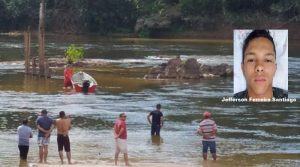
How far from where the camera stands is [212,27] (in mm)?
105188

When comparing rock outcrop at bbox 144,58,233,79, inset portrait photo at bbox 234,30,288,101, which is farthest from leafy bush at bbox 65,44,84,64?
inset portrait photo at bbox 234,30,288,101

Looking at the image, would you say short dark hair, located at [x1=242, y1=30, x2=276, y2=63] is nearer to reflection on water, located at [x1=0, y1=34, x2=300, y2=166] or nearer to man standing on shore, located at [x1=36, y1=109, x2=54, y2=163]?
reflection on water, located at [x1=0, y1=34, x2=300, y2=166]

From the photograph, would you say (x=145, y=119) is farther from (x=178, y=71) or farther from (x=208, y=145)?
(x=178, y=71)

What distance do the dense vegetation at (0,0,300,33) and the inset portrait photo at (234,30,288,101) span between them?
70660mm

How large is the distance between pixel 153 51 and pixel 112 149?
5179 centimetres

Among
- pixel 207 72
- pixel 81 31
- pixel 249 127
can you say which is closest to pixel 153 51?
pixel 207 72

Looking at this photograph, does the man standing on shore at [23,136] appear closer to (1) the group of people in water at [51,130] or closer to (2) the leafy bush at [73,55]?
(1) the group of people in water at [51,130]

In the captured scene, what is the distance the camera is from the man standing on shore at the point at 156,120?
2966 centimetres

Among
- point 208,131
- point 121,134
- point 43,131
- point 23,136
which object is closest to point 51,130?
point 43,131

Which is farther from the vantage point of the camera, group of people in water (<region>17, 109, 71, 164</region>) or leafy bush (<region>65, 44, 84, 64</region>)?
leafy bush (<region>65, 44, 84, 64</region>)

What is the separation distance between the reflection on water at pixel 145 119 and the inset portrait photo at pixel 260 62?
2158mm

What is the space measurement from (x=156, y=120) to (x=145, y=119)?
502 centimetres

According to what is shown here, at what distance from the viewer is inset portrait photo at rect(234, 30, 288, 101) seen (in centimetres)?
2700

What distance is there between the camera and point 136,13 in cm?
11525
